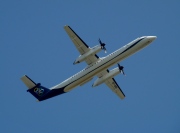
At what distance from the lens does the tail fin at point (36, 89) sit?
59.0 m

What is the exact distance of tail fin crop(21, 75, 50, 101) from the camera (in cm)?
5903

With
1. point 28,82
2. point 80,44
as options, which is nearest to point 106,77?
point 80,44

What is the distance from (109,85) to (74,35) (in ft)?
35.1

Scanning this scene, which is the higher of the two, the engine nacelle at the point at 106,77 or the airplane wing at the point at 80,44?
the airplane wing at the point at 80,44

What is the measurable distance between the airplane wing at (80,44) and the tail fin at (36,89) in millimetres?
6844

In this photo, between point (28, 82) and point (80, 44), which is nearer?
point (80, 44)

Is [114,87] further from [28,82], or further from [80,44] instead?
[28,82]

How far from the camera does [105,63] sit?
5747cm

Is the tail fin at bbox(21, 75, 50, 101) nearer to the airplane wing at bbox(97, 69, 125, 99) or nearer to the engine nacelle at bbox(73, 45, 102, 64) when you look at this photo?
the engine nacelle at bbox(73, 45, 102, 64)

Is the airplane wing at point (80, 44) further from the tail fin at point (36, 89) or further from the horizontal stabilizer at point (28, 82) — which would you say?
the horizontal stabilizer at point (28, 82)

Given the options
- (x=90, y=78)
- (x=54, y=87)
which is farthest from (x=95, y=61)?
(x=54, y=87)

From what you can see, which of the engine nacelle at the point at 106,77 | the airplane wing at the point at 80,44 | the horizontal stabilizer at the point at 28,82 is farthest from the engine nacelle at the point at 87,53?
the horizontal stabilizer at the point at 28,82

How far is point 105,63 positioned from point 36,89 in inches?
393

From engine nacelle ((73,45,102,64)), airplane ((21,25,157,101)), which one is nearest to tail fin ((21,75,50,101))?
airplane ((21,25,157,101))
